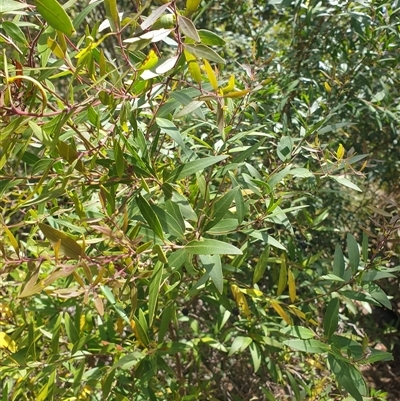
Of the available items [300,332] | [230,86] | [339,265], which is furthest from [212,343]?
[230,86]

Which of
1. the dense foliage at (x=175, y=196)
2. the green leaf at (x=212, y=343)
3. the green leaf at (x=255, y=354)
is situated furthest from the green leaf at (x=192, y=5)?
the green leaf at (x=212, y=343)

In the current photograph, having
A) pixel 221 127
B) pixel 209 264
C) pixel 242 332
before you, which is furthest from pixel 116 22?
pixel 242 332

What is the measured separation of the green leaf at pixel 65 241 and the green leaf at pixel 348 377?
64 cm

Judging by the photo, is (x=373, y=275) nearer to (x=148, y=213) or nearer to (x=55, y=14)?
(x=148, y=213)

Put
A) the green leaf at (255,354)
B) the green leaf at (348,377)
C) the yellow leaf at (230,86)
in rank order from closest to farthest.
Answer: the yellow leaf at (230,86), the green leaf at (348,377), the green leaf at (255,354)

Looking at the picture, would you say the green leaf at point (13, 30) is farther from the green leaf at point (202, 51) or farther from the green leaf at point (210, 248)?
the green leaf at point (210, 248)

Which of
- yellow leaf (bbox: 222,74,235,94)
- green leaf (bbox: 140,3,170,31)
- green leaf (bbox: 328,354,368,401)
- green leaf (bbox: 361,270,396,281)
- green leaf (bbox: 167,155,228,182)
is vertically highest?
green leaf (bbox: 140,3,170,31)

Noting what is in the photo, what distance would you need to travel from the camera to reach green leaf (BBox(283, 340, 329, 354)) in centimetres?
115

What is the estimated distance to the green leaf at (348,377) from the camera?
106 centimetres

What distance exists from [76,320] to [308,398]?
0.79 metres

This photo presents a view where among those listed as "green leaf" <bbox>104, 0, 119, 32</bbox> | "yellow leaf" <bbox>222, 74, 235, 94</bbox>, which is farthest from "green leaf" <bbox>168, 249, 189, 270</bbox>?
"green leaf" <bbox>104, 0, 119, 32</bbox>

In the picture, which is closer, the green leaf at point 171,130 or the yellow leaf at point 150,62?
the yellow leaf at point 150,62

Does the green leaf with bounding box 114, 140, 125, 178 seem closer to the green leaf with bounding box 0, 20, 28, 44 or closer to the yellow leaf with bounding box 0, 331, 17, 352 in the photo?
the green leaf with bounding box 0, 20, 28, 44

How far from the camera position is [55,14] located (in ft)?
2.32
